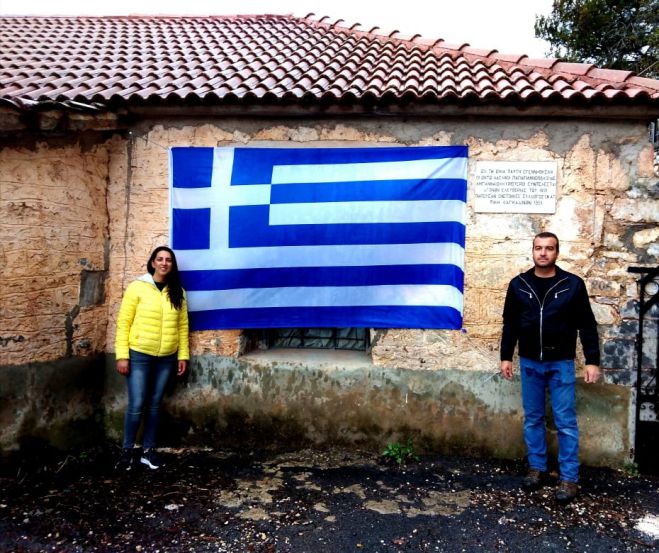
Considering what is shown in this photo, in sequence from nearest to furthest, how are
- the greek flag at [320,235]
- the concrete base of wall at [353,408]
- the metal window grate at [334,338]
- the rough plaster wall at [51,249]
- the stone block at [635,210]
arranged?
the rough plaster wall at [51,249] < the stone block at [635,210] < the concrete base of wall at [353,408] < the greek flag at [320,235] < the metal window grate at [334,338]

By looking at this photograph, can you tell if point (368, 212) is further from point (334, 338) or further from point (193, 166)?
point (193, 166)

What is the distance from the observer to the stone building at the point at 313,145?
4152 millimetres

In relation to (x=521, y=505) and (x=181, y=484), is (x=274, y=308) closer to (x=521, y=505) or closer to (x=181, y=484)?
(x=181, y=484)

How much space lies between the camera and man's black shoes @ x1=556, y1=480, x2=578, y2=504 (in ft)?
11.9

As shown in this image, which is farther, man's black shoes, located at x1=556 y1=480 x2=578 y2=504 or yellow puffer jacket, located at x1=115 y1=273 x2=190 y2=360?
yellow puffer jacket, located at x1=115 y1=273 x2=190 y2=360

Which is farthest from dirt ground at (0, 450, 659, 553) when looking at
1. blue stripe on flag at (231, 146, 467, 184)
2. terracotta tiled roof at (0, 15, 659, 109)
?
terracotta tiled roof at (0, 15, 659, 109)

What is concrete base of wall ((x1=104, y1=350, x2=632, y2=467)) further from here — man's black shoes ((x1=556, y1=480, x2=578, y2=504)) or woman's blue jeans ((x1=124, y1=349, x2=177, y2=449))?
man's black shoes ((x1=556, y1=480, x2=578, y2=504))

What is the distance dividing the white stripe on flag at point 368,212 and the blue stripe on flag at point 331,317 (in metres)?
0.81

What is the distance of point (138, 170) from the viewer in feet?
15.3

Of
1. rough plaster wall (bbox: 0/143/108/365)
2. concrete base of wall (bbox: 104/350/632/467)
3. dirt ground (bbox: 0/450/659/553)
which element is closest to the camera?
dirt ground (bbox: 0/450/659/553)

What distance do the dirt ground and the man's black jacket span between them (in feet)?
3.75

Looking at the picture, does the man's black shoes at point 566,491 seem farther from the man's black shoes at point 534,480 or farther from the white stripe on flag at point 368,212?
the white stripe on flag at point 368,212

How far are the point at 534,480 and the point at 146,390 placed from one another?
3.33 metres

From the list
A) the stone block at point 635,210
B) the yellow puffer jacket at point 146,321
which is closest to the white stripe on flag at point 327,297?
the yellow puffer jacket at point 146,321
